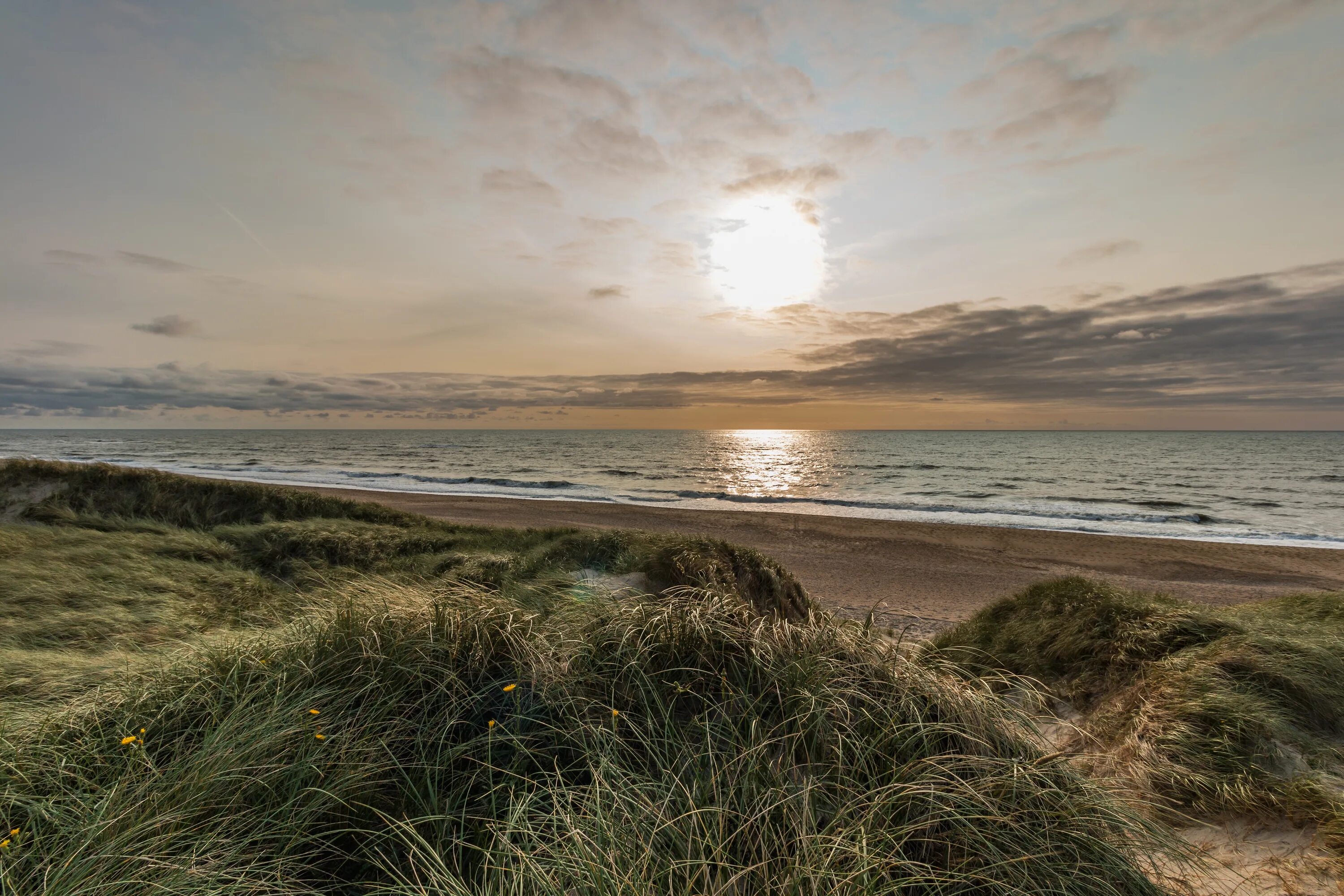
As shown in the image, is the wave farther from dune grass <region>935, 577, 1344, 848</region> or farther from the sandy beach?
dune grass <region>935, 577, 1344, 848</region>

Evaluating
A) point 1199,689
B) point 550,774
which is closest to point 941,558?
point 1199,689

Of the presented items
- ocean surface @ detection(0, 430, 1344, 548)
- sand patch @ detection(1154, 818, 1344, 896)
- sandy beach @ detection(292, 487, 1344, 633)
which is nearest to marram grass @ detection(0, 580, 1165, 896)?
sand patch @ detection(1154, 818, 1344, 896)

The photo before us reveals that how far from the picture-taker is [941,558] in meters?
17.5

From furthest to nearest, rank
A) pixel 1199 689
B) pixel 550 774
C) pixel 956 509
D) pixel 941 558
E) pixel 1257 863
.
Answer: pixel 956 509, pixel 941 558, pixel 1199 689, pixel 1257 863, pixel 550 774

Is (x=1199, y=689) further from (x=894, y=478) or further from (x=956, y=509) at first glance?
(x=894, y=478)

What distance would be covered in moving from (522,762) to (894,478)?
49969 millimetres

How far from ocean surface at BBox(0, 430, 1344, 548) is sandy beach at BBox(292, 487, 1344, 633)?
3603 millimetres

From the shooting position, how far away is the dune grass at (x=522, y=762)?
1.95 metres

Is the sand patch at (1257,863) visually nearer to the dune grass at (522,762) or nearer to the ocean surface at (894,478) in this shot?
the dune grass at (522,762)

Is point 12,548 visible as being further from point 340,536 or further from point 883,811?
point 883,811

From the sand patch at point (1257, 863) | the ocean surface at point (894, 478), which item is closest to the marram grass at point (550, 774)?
the sand patch at point (1257, 863)

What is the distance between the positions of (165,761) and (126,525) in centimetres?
710

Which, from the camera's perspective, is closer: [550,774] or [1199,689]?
[550,774]

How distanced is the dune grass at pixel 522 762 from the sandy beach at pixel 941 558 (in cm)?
809
